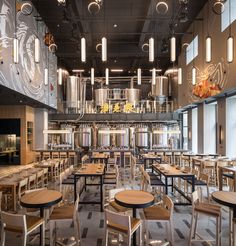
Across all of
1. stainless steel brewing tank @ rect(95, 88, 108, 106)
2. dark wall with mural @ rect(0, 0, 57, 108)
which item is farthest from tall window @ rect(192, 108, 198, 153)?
dark wall with mural @ rect(0, 0, 57, 108)

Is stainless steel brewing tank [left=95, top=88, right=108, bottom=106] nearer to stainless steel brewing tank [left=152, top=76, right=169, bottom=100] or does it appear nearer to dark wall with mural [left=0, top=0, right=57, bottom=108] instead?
stainless steel brewing tank [left=152, top=76, right=169, bottom=100]

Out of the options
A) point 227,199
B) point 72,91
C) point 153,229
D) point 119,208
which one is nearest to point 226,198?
point 227,199

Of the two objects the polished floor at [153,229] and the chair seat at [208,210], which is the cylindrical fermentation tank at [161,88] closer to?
the polished floor at [153,229]

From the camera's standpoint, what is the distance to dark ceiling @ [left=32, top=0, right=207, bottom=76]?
26.6ft

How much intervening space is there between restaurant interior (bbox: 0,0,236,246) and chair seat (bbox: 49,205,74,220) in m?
0.03

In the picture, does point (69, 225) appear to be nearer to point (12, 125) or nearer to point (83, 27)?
point (83, 27)

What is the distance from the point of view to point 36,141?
13211 mm

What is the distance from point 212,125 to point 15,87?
8.46m

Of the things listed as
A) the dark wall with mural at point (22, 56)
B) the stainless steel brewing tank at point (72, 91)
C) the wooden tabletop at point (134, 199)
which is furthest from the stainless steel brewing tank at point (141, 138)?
the wooden tabletop at point (134, 199)

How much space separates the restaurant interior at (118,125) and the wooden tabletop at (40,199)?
25 millimetres

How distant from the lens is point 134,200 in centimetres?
328

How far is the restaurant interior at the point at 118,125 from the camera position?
11.7 feet

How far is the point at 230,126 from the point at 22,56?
26.0ft

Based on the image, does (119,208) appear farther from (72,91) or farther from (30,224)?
(72,91)
